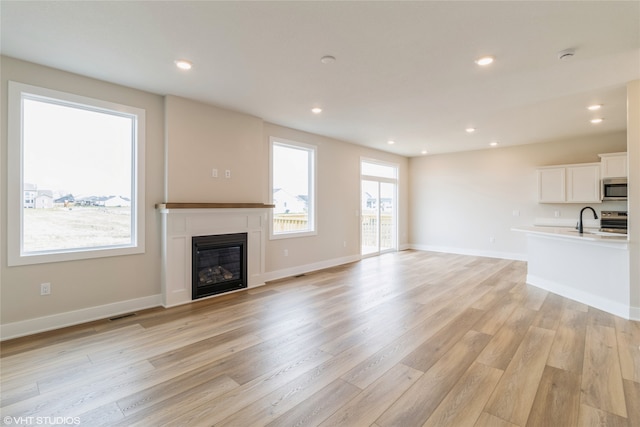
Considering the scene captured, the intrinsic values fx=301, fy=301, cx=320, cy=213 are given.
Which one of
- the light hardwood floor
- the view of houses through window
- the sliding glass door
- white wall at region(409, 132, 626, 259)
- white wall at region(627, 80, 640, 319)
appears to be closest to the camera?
the light hardwood floor

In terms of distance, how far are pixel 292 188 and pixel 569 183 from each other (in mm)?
5656

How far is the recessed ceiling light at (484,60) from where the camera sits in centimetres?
288

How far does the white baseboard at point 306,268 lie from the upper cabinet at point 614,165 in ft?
16.4

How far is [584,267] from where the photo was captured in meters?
4.03

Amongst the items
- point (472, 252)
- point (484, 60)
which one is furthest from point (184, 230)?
point (472, 252)

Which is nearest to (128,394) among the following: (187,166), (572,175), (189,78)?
(187,166)

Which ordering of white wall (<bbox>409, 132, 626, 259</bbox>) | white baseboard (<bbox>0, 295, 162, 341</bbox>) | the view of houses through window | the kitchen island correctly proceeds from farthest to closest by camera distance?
white wall (<bbox>409, 132, 626, 259</bbox>)
the kitchen island
the view of houses through window
white baseboard (<bbox>0, 295, 162, 341</bbox>)

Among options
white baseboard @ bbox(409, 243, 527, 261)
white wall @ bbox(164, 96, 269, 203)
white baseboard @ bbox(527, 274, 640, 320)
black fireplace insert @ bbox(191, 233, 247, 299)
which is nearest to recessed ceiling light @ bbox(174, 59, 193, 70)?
white wall @ bbox(164, 96, 269, 203)

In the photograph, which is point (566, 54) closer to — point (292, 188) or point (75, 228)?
point (292, 188)

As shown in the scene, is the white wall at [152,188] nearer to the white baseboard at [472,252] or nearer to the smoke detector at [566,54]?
the smoke detector at [566,54]

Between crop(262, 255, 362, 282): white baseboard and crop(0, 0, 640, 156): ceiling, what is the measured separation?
2759 mm

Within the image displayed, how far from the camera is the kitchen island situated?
357cm

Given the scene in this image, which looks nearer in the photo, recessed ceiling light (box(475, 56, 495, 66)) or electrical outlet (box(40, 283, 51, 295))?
recessed ceiling light (box(475, 56, 495, 66))

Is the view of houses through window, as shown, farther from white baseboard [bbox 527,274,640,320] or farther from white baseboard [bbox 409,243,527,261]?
white baseboard [bbox 409,243,527,261]
